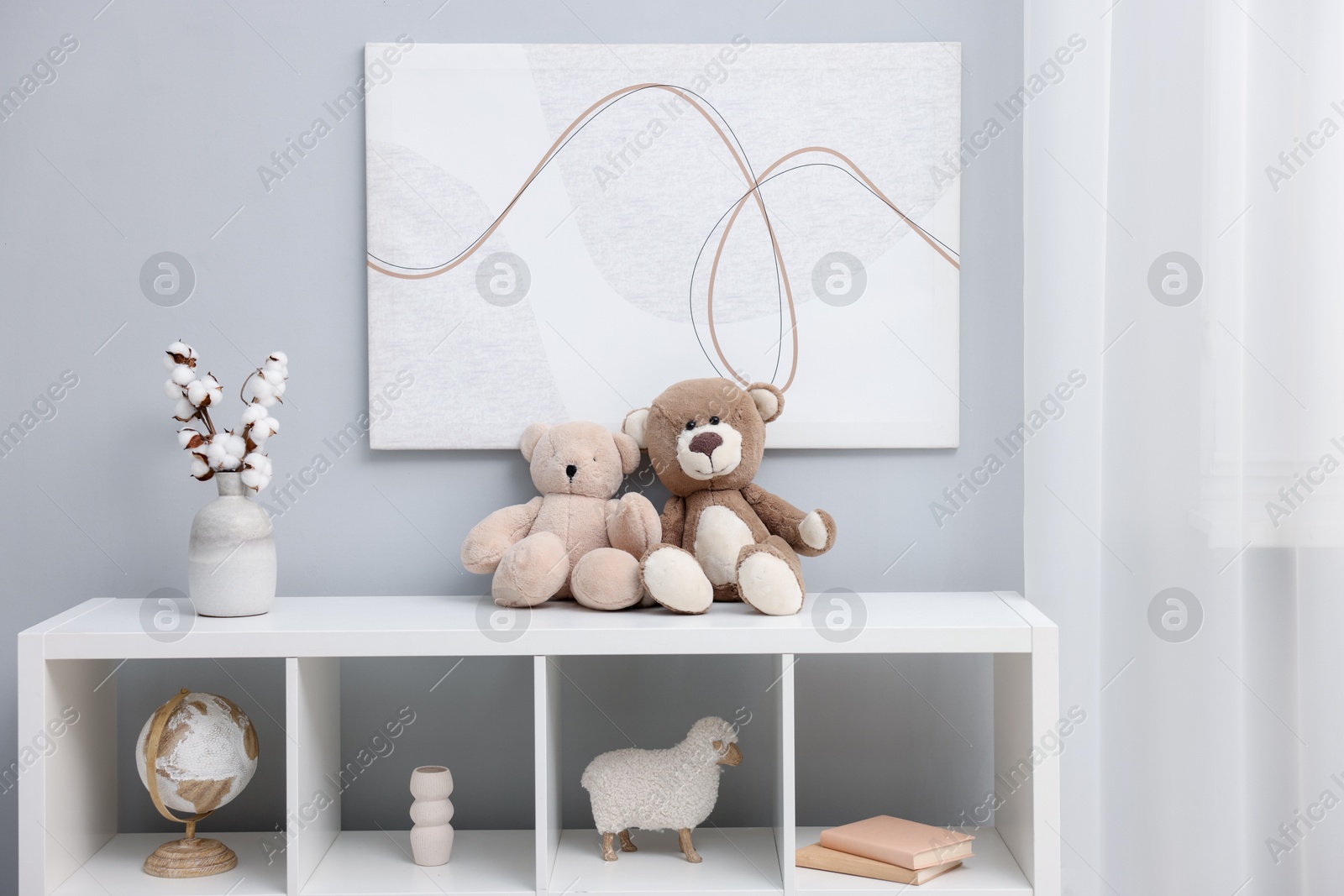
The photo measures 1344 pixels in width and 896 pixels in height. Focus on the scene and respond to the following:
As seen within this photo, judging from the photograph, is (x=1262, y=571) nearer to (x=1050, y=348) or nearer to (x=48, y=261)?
(x=1050, y=348)

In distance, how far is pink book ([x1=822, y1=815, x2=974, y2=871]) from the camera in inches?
48.5

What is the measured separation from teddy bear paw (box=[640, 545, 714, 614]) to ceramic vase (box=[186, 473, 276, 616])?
1.71 ft

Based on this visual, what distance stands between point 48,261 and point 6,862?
0.96 meters

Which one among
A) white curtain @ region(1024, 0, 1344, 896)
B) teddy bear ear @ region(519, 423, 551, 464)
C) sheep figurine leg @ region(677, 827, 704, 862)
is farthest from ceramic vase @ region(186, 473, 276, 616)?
white curtain @ region(1024, 0, 1344, 896)

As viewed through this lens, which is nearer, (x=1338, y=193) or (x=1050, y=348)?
(x=1338, y=193)

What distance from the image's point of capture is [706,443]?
134 cm

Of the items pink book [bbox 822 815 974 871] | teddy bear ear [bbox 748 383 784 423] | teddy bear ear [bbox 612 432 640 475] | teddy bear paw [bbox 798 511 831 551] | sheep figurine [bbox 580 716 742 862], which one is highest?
teddy bear ear [bbox 748 383 784 423]

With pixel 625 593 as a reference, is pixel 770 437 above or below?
above

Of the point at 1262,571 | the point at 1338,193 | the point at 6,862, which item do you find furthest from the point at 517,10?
the point at 6,862

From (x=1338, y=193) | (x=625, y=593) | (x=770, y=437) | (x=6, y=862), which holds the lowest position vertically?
(x=6, y=862)

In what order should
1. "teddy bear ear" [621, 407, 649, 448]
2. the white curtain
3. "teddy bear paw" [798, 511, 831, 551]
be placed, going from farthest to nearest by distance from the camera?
"teddy bear ear" [621, 407, 649, 448]
"teddy bear paw" [798, 511, 831, 551]
the white curtain

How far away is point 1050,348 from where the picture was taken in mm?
1395

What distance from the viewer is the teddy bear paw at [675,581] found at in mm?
1254

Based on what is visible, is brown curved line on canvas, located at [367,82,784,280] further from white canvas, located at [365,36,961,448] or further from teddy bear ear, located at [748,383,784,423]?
teddy bear ear, located at [748,383,784,423]
